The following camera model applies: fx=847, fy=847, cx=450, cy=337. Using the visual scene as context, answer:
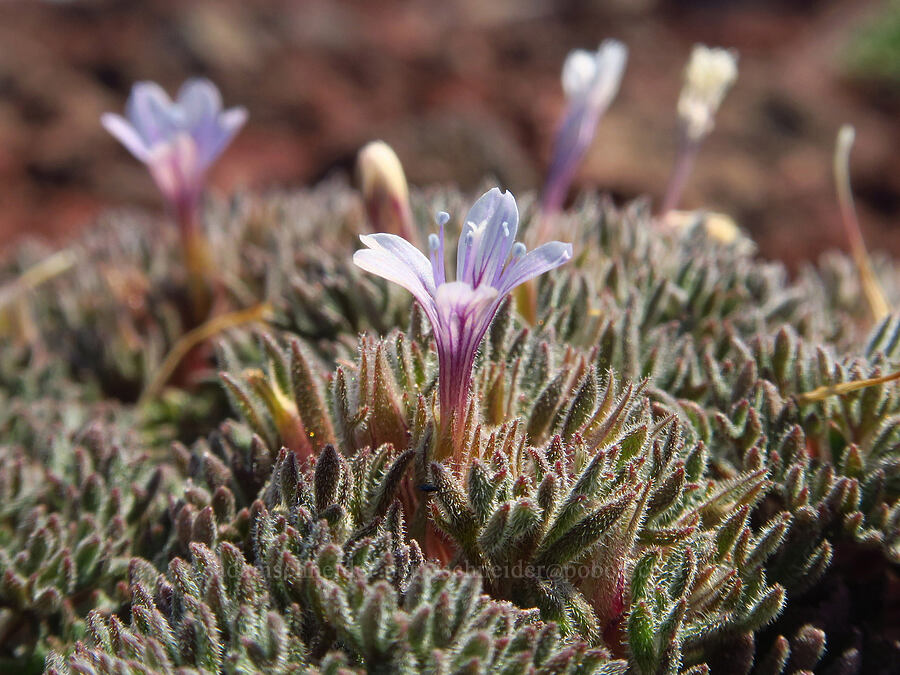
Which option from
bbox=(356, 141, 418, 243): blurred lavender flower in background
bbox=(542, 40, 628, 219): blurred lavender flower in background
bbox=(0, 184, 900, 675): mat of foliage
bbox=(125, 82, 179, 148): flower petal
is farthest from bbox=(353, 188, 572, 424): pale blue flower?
bbox=(125, 82, 179, 148): flower petal

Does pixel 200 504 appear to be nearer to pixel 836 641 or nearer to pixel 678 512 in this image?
pixel 678 512

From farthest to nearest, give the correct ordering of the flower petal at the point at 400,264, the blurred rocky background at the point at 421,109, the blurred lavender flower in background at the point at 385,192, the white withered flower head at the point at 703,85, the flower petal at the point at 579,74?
the blurred rocky background at the point at 421,109, the white withered flower head at the point at 703,85, the flower petal at the point at 579,74, the blurred lavender flower in background at the point at 385,192, the flower petal at the point at 400,264

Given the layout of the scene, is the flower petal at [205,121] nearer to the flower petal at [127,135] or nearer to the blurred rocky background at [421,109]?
A: the flower petal at [127,135]

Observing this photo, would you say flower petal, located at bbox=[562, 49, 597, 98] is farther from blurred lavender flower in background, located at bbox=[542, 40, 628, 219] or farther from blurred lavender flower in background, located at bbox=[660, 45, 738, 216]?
blurred lavender flower in background, located at bbox=[660, 45, 738, 216]

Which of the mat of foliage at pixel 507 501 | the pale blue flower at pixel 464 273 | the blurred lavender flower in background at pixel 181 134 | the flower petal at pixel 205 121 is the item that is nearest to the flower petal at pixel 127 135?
the blurred lavender flower in background at pixel 181 134

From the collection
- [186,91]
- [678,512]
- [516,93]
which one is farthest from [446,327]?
[516,93]

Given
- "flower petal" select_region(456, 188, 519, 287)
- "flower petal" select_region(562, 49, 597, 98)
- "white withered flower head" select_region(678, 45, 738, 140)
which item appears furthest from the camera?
"white withered flower head" select_region(678, 45, 738, 140)

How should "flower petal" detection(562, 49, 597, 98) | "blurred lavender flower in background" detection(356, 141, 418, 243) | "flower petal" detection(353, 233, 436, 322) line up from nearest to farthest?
"flower petal" detection(353, 233, 436, 322) → "blurred lavender flower in background" detection(356, 141, 418, 243) → "flower petal" detection(562, 49, 597, 98)

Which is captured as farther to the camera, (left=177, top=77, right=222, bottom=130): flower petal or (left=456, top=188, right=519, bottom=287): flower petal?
(left=177, top=77, right=222, bottom=130): flower petal
